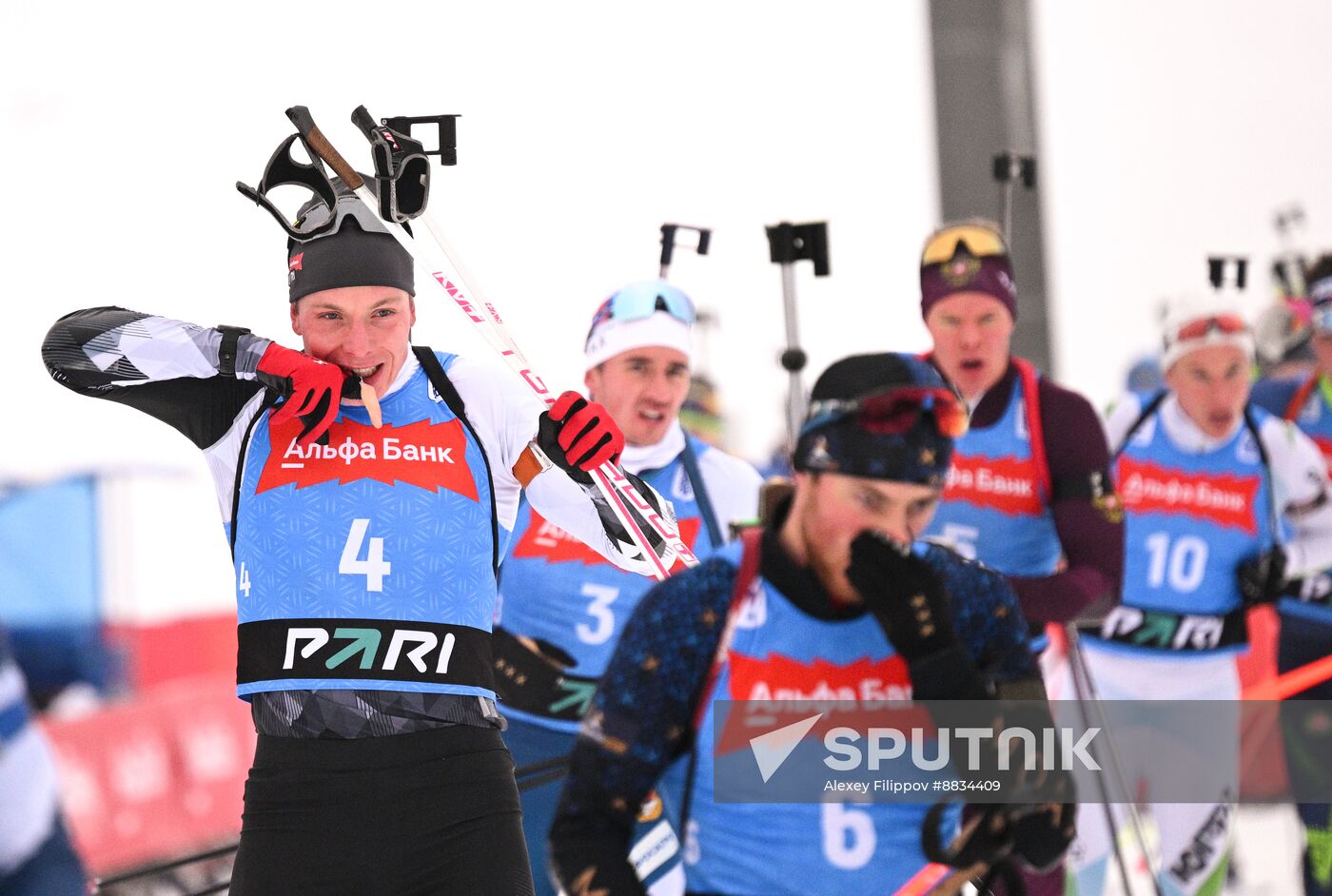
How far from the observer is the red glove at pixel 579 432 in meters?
2.80

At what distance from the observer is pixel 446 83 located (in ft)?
21.7

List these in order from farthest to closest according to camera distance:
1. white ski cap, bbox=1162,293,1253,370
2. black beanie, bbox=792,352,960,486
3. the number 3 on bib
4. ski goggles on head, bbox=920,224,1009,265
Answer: white ski cap, bbox=1162,293,1253,370
ski goggles on head, bbox=920,224,1009,265
the number 3 on bib
black beanie, bbox=792,352,960,486

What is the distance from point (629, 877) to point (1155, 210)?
29.0ft

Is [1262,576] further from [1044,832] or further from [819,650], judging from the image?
[819,650]

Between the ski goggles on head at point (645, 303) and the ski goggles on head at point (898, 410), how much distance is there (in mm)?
2040

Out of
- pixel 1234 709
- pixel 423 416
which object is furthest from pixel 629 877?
pixel 1234 709

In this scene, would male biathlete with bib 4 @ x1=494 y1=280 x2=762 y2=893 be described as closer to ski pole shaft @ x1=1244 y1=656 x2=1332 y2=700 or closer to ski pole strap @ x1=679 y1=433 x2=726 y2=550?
ski pole strap @ x1=679 y1=433 x2=726 y2=550

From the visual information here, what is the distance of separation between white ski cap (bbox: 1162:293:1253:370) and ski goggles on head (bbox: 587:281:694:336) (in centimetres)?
196

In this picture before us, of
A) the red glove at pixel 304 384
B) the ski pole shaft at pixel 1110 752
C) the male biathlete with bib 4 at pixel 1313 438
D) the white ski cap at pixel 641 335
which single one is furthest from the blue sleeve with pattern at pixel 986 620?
the male biathlete with bib 4 at pixel 1313 438

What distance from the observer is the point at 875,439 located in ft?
7.38

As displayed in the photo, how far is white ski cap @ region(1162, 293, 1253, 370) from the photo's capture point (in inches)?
212

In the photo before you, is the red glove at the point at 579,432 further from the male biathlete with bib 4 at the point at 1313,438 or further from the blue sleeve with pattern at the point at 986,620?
the male biathlete with bib 4 at the point at 1313,438

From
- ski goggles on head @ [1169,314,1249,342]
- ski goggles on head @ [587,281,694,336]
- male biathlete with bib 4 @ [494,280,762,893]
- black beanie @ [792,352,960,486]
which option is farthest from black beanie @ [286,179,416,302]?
ski goggles on head @ [1169,314,1249,342]

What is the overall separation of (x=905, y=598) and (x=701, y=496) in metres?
1.98
